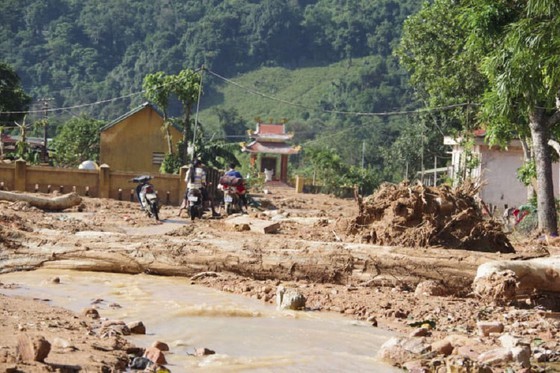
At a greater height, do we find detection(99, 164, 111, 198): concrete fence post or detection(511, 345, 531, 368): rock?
detection(99, 164, 111, 198): concrete fence post

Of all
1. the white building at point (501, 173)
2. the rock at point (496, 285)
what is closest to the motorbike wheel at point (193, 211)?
the rock at point (496, 285)

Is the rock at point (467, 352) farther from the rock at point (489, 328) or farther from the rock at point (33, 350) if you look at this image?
the rock at point (33, 350)

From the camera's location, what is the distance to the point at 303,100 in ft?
351

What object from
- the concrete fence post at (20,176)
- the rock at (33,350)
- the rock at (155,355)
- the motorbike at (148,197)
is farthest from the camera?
the concrete fence post at (20,176)

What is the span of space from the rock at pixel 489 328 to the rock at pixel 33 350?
482 cm

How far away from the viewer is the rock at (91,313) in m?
8.97

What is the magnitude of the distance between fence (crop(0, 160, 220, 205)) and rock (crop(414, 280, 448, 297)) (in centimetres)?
1627

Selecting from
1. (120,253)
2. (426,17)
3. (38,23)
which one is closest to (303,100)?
(38,23)

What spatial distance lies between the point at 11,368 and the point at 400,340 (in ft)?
12.4

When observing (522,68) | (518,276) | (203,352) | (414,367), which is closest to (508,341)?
(414,367)

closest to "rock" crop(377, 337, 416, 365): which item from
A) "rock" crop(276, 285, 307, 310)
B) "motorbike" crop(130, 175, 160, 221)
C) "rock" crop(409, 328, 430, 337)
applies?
"rock" crop(409, 328, 430, 337)

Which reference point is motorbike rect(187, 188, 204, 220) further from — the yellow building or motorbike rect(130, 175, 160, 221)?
the yellow building

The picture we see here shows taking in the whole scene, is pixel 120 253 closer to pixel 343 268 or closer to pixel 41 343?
pixel 343 268

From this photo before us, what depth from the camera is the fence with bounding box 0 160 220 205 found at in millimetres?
27125
